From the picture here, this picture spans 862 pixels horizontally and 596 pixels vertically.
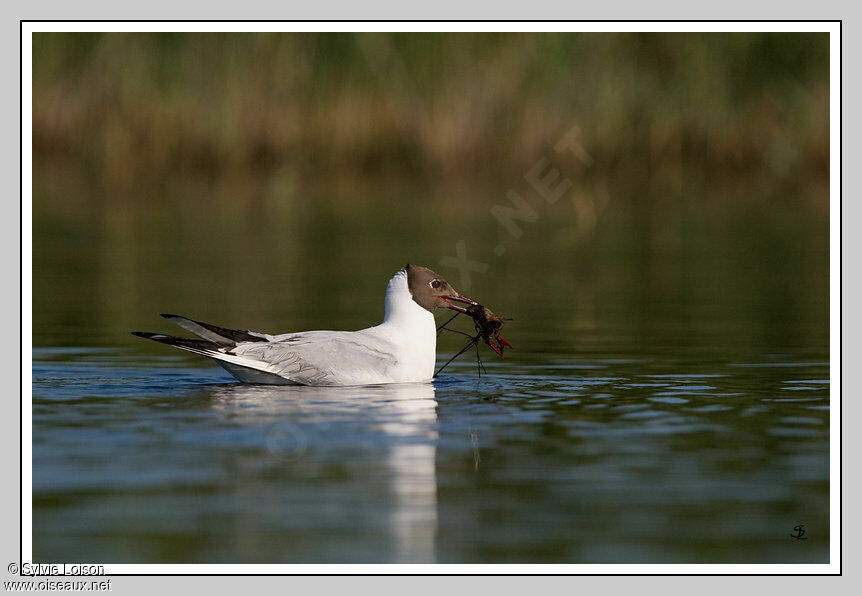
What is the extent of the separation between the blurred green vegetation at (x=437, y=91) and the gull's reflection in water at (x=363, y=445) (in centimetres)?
1765

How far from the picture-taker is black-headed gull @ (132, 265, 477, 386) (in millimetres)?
10703

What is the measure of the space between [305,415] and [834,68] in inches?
184

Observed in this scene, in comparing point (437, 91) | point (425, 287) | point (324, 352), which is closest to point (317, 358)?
point (324, 352)

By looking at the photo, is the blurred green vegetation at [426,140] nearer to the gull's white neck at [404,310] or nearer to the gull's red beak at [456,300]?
the gull's red beak at [456,300]

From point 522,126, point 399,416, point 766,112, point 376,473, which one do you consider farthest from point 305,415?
point 766,112

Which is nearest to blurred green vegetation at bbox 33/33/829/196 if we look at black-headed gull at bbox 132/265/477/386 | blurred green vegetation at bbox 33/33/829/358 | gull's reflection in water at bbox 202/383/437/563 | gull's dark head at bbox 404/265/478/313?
blurred green vegetation at bbox 33/33/829/358

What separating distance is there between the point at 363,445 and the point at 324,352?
208 centimetres

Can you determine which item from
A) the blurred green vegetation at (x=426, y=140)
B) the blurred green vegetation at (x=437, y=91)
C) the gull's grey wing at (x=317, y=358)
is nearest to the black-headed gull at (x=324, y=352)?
the gull's grey wing at (x=317, y=358)

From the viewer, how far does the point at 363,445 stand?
871cm

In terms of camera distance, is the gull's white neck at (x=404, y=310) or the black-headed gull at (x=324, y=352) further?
the gull's white neck at (x=404, y=310)

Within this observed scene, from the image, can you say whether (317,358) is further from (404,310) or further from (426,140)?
(426,140)

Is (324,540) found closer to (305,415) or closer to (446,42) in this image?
(305,415)

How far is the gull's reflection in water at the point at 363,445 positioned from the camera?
7.20 m

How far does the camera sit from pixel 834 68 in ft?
36.9
